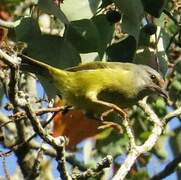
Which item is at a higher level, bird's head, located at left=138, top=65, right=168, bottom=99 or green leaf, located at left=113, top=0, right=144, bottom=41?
green leaf, located at left=113, top=0, right=144, bottom=41

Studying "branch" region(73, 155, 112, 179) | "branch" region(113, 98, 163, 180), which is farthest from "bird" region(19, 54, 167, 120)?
"branch" region(73, 155, 112, 179)

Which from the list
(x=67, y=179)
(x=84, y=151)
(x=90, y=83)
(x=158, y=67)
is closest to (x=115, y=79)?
(x=90, y=83)

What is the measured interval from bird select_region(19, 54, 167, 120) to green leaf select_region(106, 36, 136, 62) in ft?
1.23

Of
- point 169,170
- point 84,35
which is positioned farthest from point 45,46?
point 169,170

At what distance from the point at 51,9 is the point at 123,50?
41 cm

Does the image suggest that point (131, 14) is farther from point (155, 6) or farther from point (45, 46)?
point (45, 46)

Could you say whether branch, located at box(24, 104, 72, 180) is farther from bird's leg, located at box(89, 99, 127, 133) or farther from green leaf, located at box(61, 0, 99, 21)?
bird's leg, located at box(89, 99, 127, 133)

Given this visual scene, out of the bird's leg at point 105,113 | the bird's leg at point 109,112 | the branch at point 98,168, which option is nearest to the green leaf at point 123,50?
the bird's leg at point 109,112

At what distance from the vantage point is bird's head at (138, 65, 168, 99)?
3959mm

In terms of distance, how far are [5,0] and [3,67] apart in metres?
0.34

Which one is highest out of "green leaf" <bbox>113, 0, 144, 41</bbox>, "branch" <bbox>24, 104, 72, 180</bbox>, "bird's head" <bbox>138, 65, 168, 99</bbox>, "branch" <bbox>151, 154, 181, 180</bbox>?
"green leaf" <bbox>113, 0, 144, 41</bbox>

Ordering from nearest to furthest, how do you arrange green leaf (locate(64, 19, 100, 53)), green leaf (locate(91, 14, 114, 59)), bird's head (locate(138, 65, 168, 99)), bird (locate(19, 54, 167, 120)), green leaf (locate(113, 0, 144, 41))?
green leaf (locate(113, 0, 144, 41)) < green leaf (locate(64, 19, 100, 53)) < green leaf (locate(91, 14, 114, 59)) < bird (locate(19, 54, 167, 120)) < bird's head (locate(138, 65, 168, 99))

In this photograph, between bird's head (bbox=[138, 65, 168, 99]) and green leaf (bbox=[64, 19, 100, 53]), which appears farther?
bird's head (bbox=[138, 65, 168, 99])

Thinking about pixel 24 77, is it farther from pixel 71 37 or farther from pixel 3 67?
pixel 71 37
